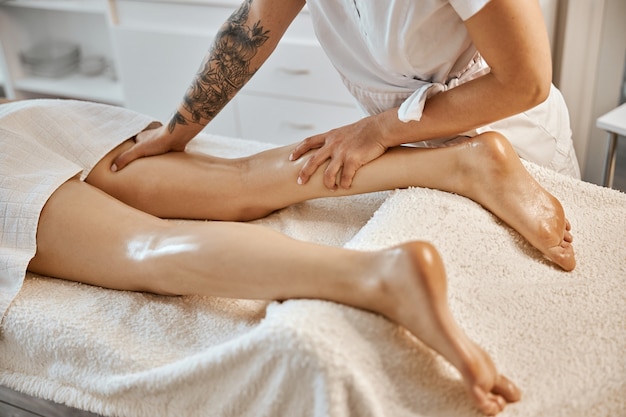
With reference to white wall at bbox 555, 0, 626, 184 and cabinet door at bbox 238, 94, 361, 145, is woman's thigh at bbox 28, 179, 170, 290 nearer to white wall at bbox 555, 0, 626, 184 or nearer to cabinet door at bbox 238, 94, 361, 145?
cabinet door at bbox 238, 94, 361, 145

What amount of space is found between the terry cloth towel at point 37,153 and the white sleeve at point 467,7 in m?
0.77

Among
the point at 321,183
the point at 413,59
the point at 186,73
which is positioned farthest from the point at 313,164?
the point at 186,73

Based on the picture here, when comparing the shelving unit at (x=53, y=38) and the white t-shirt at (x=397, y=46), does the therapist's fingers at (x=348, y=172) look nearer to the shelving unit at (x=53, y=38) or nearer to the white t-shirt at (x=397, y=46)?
the white t-shirt at (x=397, y=46)

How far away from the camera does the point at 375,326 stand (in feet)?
3.29

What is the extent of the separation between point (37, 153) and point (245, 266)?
0.58 m

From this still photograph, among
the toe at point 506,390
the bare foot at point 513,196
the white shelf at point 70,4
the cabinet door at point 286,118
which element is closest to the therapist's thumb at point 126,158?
the bare foot at point 513,196

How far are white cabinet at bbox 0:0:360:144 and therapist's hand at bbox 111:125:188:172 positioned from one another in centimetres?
92

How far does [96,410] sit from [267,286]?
0.34 meters

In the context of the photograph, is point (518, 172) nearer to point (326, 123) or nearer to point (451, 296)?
point (451, 296)

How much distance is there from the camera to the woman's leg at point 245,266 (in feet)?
3.17

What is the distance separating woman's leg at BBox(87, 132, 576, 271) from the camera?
126 centimetres

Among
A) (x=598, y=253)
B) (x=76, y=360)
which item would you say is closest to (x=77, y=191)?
(x=76, y=360)

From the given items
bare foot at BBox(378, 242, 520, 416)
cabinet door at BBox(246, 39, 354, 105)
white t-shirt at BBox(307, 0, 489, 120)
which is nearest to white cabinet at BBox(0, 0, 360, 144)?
cabinet door at BBox(246, 39, 354, 105)

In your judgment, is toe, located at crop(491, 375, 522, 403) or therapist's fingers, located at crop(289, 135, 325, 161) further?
therapist's fingers, located at crop(289, 135, 325, 161)
